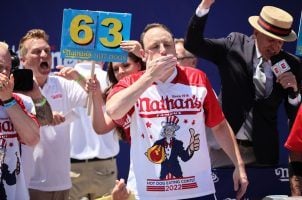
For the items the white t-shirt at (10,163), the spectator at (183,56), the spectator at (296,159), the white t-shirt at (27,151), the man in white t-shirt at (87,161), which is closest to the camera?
the white t-shirt at (10,163)

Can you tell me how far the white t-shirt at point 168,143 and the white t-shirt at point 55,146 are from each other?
1.30 m

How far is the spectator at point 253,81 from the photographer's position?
14.1 feet

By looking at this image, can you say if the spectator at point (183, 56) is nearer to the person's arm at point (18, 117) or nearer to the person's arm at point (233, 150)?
the person's arm at point (233, 150)

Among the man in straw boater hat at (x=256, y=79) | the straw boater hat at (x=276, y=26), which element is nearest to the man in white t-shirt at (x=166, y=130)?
the man in straw boater hat at (x=256, y=79)

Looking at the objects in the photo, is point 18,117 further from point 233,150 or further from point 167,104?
point 233,150

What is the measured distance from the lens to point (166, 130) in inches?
132

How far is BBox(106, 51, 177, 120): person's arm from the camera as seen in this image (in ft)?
10.6

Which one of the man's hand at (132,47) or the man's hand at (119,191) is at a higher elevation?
the man's hand at (132,47)

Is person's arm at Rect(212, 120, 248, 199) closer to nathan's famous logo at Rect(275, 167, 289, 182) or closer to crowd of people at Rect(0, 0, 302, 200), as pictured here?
crowd of people at Rect(0, 0, 302, 200)

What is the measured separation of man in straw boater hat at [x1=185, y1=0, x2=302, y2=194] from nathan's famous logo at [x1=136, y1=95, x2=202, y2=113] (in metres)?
0.91

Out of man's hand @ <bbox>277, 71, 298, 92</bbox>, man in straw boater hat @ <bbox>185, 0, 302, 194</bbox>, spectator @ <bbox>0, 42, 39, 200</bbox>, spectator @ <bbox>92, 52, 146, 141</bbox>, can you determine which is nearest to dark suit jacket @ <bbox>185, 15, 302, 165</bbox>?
man in straw boater hat @ <bbox>185, 0, 302, 194</bbox>

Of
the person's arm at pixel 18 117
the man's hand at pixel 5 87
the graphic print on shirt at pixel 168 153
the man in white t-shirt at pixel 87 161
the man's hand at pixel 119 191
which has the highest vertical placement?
the man's hand at pixel 5 87

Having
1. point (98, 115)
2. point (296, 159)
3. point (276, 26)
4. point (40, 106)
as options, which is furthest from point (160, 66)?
point (276, 26)

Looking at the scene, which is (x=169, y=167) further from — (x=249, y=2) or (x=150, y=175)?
(x=249, y=2)
